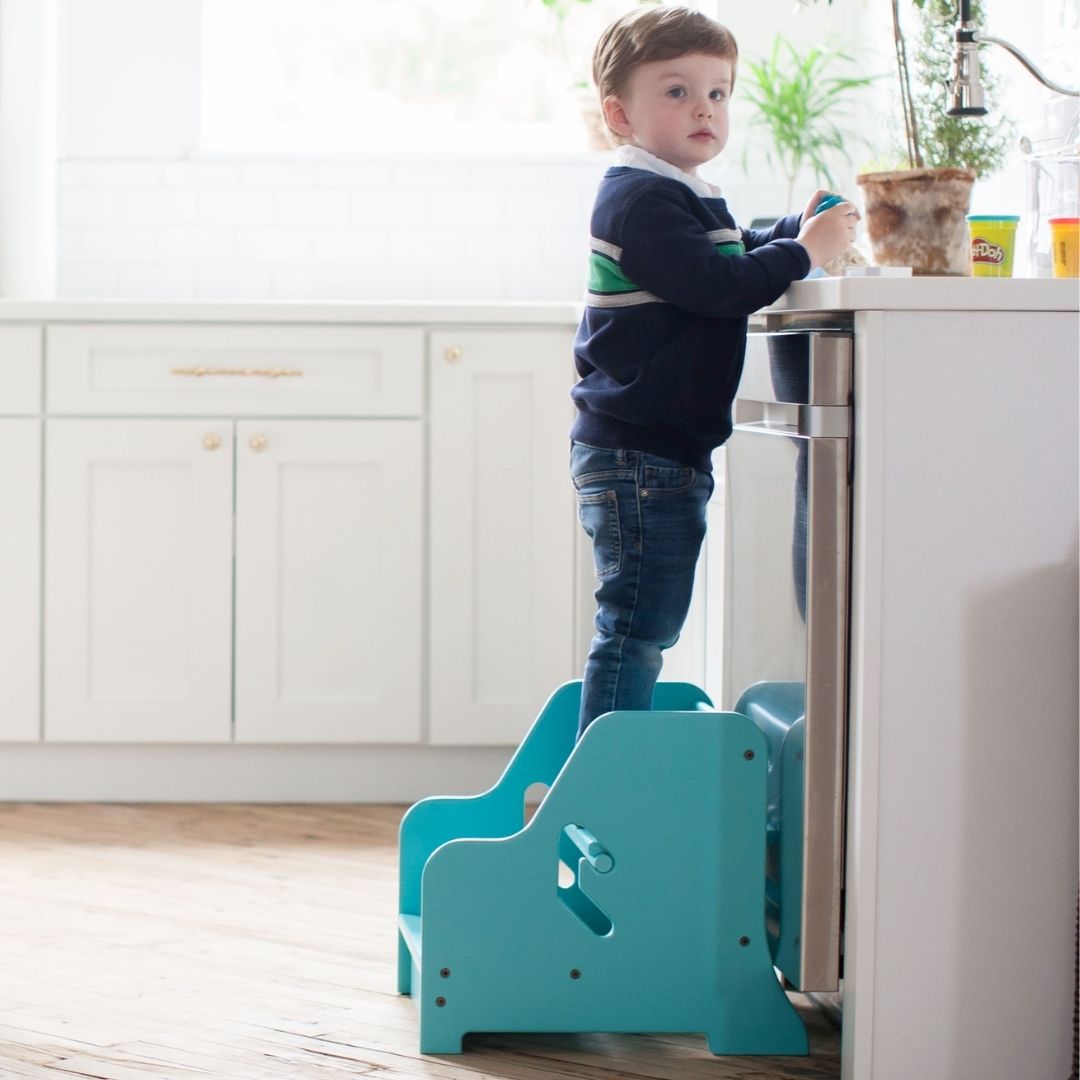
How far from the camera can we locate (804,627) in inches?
62.3

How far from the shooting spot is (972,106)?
5.85 feet

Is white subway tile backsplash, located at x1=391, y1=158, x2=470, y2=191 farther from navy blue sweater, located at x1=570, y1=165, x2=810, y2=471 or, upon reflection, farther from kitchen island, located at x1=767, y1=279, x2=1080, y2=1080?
kitchen island, located at x1=767, y1=279, x2=1080, y2=1080

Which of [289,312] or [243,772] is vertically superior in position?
[289,312]

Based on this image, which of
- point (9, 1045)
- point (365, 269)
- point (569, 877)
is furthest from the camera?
point (365, 269)

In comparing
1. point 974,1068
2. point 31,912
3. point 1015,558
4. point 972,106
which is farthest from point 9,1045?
point 972,106

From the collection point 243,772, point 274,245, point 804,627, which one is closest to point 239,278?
point 274,245

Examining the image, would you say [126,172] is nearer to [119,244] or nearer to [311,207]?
[119,244]

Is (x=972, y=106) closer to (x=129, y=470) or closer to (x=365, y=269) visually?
(x=129, y=470)

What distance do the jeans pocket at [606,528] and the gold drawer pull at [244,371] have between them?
1.13m

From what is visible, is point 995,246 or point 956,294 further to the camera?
point 995,246

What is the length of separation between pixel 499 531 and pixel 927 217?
1.22m

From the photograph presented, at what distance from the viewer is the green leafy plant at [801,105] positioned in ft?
10.2

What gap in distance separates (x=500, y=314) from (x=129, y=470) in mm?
716

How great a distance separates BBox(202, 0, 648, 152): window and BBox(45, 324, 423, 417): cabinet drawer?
941 millimetres
